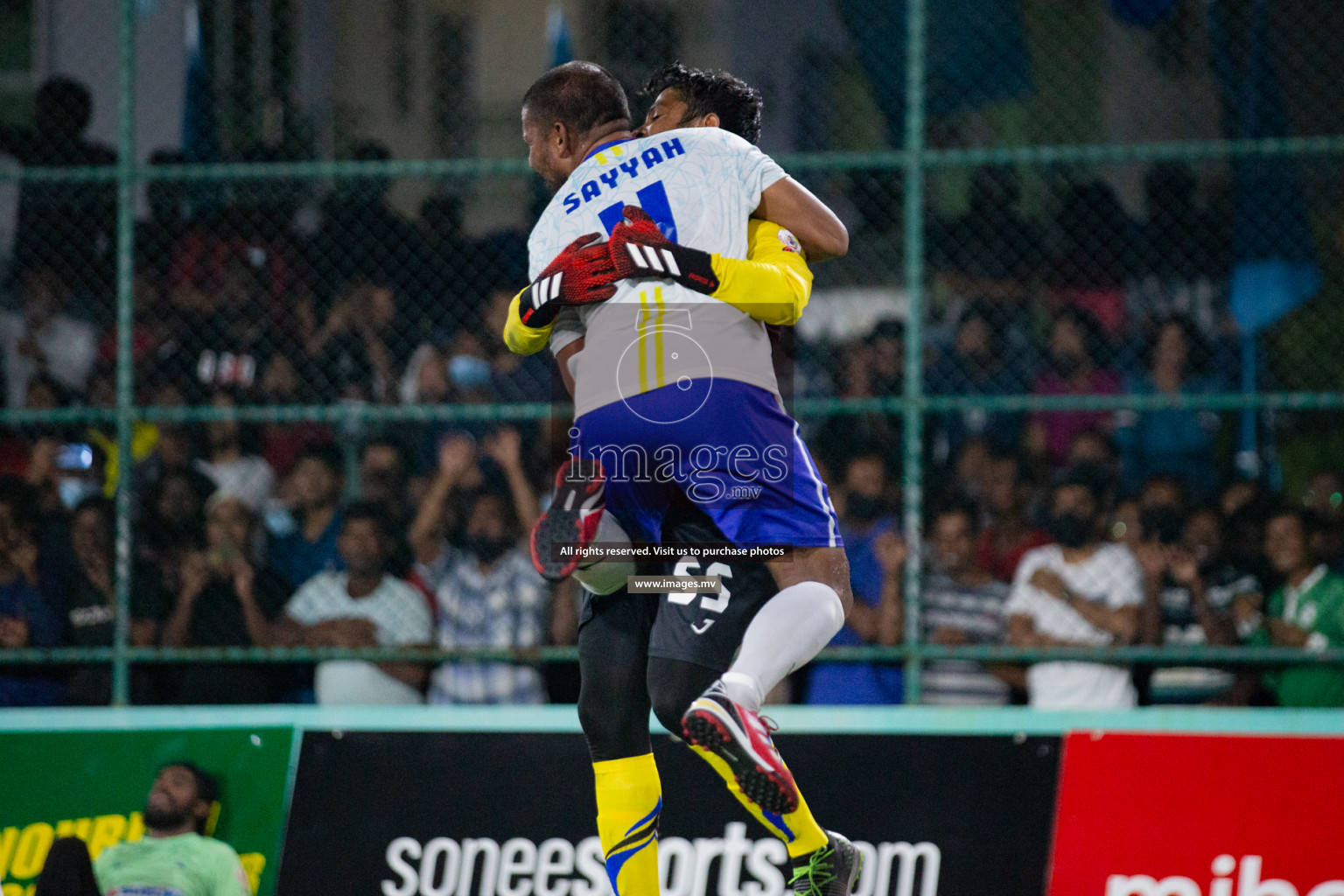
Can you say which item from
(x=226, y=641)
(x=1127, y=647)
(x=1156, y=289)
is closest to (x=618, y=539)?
(x=1127, y=647)

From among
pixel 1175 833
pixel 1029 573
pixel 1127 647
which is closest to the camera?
pixel 1175 833

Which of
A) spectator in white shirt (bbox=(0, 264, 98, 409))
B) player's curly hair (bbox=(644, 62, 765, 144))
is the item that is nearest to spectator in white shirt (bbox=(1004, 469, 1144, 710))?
player's curly hair (bbox=(644, 62, 765, 144))

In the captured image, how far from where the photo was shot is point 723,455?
10.3ft

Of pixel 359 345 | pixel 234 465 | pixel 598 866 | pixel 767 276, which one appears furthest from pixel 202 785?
pixel 767 276

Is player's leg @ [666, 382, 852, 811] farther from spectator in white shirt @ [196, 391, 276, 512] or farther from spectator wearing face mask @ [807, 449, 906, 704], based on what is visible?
spectator in white shirt @ [196, 391, 276, 512]

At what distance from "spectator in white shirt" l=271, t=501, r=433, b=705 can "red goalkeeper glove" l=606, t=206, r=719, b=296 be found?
2.93 meters

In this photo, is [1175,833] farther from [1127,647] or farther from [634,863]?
[634,863]

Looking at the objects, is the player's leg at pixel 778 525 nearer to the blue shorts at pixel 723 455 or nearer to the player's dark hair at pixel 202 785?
the blue shorts at pixel 723 455

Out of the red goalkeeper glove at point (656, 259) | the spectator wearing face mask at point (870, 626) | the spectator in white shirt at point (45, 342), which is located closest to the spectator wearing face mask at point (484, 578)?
the spectator wearing face mask at point (870, 626)

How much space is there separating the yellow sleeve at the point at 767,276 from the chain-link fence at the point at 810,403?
0.67m

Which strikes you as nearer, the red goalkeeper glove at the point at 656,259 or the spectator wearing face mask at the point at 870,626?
the red goalkeeper glove at the point at 656,259

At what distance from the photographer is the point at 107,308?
7055 mm

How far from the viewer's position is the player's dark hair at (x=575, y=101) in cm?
333

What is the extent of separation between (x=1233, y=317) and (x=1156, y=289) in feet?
2.11
